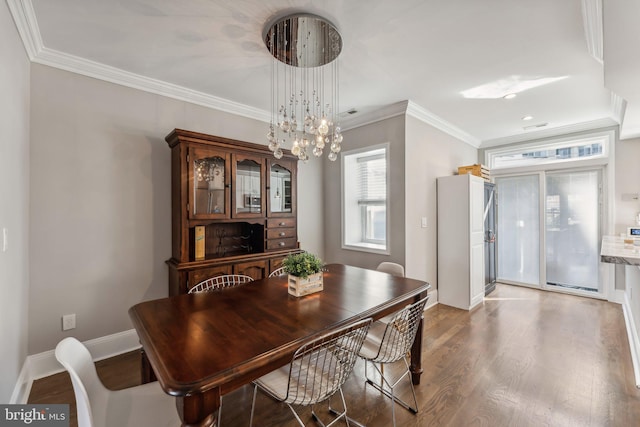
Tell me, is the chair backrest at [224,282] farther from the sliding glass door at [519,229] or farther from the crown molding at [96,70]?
the sliding glass door at [519,229]

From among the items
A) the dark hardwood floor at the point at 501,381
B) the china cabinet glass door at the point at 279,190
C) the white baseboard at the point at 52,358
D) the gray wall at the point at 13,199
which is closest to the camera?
the gray wall at the point at 13,199

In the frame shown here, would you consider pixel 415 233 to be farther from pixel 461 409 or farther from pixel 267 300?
pixel 267 300

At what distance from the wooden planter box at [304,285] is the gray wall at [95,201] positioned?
171 centimetres

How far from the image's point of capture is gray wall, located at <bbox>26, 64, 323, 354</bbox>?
2.25m

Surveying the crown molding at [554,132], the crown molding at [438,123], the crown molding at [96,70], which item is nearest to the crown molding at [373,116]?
the crown molding at [438,123]

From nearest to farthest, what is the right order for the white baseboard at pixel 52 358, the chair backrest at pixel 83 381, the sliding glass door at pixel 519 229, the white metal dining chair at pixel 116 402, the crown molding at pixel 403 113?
the chair backrest at pixel 83 381, the white metal dining chair at pixel 116 402, the white baseboard at pixel 52 358, the crown molding at pixel 403 113, the sliding glass door at pixel 519 229

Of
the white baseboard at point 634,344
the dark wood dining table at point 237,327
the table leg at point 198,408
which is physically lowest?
the white baseboard at point 634,344

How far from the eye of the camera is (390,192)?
143 inches

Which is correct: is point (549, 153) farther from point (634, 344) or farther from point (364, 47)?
point (364, 47)

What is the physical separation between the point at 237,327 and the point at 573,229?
5.34 metres

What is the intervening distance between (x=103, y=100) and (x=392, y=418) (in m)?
3.52

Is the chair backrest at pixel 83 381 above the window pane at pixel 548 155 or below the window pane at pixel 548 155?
below

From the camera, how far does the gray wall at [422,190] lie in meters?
3.52

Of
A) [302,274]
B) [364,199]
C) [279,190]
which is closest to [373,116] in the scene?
[364,199]
